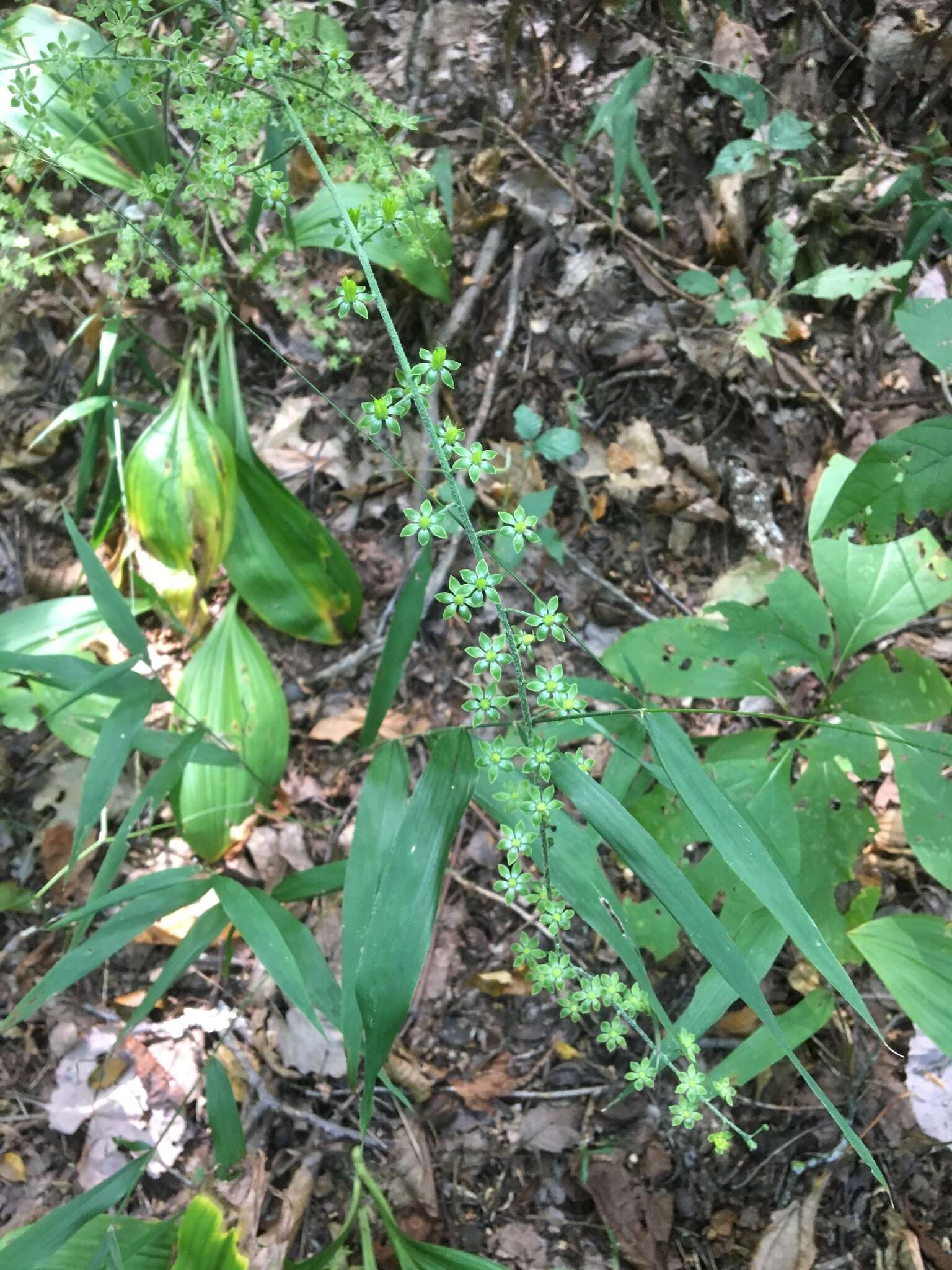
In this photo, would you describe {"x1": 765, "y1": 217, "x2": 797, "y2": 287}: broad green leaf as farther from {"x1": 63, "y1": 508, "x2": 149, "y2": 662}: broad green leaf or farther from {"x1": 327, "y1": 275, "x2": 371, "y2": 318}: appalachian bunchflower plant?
{"x1": 63, "y1": 508, "x2": 149, "y2": 662}: broad green leaf

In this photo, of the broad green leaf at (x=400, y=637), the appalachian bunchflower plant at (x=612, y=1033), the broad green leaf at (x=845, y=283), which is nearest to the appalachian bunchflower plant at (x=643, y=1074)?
the appalachian bunchflower plant at (x=612, y=1033)

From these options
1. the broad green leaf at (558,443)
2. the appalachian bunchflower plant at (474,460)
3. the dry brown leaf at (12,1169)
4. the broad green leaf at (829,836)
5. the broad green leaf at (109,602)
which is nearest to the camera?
the appalachian bunchflower plant at (474,460)

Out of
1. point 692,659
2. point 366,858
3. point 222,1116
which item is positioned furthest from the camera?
point 692,659

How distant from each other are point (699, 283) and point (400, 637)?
1.40 meters

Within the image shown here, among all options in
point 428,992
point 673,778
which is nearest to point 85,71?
point 673,778

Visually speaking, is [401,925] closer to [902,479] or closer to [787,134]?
[902,479]

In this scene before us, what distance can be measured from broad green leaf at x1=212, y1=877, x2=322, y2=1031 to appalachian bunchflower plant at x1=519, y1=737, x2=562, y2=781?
713 mm

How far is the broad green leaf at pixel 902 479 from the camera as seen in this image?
4.98ft

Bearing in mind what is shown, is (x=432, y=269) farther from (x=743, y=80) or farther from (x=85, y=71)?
(x=85, y=71)

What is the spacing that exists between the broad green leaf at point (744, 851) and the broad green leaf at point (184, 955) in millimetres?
1015

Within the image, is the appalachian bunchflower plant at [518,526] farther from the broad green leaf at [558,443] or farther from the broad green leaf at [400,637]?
the broad green leaf at [558,443]

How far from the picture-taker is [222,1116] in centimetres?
168

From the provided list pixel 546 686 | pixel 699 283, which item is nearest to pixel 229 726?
pixel 546 686

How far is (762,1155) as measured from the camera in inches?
69.4
